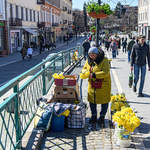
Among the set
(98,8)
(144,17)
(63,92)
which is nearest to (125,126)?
(63,92)

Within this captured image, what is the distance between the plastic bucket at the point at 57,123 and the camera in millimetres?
4957

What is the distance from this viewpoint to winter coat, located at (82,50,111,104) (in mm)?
5051

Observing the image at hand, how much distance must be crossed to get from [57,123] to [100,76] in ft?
3.86

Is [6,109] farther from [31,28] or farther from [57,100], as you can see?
[31,28]

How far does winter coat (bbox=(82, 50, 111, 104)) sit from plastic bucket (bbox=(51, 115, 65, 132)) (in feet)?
2.42

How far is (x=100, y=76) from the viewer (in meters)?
5.02

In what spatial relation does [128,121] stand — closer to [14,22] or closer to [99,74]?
[99,74]

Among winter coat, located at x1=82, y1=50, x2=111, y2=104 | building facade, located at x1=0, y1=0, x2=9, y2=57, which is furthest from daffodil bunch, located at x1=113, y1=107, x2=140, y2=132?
building facade, located at x1=0, y1=0, x2=9, y2=57

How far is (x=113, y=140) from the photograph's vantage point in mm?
4648

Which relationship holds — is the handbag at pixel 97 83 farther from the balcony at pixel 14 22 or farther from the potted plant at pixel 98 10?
the balcony at pixel 14 22

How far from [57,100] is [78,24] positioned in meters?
112

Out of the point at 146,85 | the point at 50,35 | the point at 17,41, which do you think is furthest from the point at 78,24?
the point at 146,85

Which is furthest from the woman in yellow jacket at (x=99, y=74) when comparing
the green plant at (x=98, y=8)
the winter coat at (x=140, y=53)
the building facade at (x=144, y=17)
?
the building facade at (x=144, y=17)

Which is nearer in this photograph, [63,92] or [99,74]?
[99,74]
